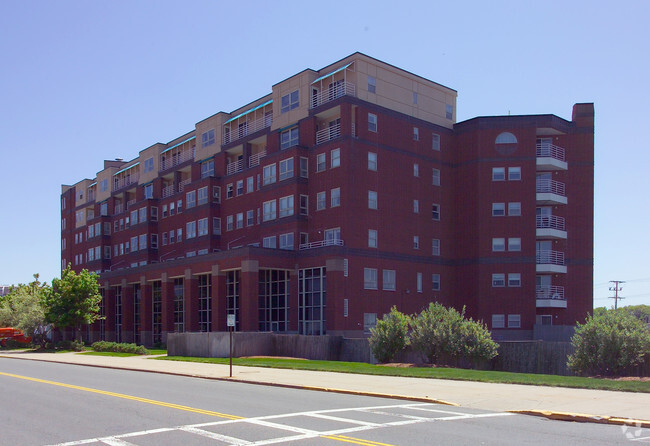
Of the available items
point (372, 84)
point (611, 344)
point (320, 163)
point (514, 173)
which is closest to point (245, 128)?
point (320, 163)

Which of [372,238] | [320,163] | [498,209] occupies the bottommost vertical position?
[372,238]

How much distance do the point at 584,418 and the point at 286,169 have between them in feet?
134

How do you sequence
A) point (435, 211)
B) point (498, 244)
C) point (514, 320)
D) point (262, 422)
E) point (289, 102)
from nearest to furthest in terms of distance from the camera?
point (262, 422) < point (514, 320) < point (498, 244) < point (289, 102) < point (435, 211)

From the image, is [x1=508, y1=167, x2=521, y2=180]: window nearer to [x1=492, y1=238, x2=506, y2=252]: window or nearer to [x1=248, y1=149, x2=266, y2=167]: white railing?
[x1=492, y1=238, x2=506, y2=252]: window

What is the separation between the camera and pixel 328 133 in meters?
50.8

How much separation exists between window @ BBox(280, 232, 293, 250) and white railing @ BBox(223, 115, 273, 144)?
11.1m

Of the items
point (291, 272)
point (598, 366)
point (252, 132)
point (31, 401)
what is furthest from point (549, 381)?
point (252, 132)

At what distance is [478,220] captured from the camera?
53.5m

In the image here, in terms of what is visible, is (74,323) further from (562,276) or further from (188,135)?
(562,276)

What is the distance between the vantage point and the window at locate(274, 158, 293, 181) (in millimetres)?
52312

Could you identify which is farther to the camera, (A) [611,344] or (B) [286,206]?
(B) [286,206]

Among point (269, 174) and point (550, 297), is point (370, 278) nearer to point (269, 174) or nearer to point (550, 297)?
point (269, 174)

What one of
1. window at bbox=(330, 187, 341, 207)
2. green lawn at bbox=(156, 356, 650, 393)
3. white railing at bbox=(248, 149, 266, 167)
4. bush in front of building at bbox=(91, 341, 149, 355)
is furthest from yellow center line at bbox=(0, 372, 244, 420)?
white railing at bbox=(248, 149, 266, 167)

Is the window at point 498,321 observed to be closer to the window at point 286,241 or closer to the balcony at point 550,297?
the balcony at point 550,297
